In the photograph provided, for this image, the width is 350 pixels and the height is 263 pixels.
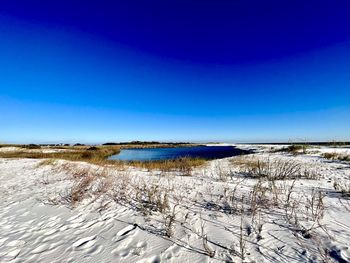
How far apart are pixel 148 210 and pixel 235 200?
2.23 meters

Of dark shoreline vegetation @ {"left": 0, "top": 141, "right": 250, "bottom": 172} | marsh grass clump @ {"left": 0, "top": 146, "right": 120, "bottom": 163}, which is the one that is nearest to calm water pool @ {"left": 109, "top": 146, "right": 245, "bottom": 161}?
dark shoreline vegetation @ {"left": 0, "top": 141, "right": 250, "bottom": 172}

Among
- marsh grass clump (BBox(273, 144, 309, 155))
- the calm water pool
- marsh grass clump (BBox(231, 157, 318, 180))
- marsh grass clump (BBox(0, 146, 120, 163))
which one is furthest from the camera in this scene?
the calm water pool

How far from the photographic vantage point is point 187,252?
10.5 ft

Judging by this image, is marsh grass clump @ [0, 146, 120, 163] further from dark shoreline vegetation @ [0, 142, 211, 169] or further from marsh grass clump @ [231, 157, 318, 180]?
marsh grass clump @ [231, 157, 318, 180]

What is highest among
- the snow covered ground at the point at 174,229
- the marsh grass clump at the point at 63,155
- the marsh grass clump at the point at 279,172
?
the marsh grass clump at the point at 63,155

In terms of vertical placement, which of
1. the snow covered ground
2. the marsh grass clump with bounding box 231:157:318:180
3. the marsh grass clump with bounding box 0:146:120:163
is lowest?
the snow covered ground

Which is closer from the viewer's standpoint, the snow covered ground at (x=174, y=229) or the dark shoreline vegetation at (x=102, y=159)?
the snow covered ground at (x=174, y=229)

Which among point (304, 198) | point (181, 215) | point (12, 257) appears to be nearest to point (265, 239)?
point (181, 215)

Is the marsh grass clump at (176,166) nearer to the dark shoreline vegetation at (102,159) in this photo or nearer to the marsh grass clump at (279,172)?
the dark shoreline vegetation at (102,159)

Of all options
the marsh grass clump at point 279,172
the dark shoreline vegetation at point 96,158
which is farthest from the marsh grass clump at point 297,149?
the marsh grass clump at point 279,172

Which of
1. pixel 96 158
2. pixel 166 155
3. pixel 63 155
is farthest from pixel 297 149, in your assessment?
pixel 63 155

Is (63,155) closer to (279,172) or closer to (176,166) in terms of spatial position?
(176,166)

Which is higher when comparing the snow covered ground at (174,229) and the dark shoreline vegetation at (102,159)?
the dark shoreline vegetation at (102,159)

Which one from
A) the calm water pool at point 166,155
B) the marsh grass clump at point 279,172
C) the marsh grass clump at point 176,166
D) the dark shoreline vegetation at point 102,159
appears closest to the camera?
the marsh grass clump at point 279,172
